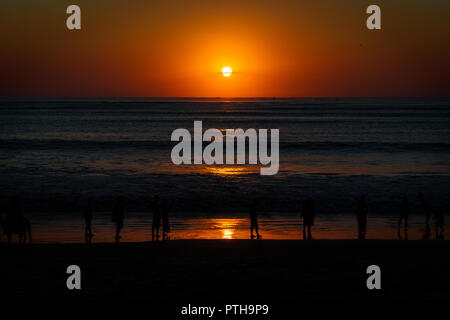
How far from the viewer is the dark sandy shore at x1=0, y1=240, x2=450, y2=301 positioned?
9.06 meters

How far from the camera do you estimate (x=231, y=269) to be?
10.7 meters

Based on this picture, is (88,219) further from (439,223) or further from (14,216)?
(439,223)

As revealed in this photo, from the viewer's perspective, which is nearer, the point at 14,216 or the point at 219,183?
the point at 14,216

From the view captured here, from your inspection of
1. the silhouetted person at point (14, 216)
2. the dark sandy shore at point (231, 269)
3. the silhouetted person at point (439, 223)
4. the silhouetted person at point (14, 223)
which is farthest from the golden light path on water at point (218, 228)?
the dark sandy shore at point (231, 269)

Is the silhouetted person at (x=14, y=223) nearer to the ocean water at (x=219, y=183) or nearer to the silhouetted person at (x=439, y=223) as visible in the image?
the ocean water at (x=219, y=183)

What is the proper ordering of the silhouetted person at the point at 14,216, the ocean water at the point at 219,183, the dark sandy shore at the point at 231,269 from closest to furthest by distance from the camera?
the dark sandy shore at the point at 231,269 < the silhouetted person at the point at 14,216 < the ocean water at the point at 219,183

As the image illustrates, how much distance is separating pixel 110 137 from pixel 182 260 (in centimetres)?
5540

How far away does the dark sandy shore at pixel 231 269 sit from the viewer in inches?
357

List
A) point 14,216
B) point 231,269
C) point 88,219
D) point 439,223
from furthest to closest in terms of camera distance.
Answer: point 439,223 < point 88,219 < point 14,216 < point 231,269

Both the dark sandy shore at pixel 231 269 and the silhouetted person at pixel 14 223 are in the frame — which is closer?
the dark sandy shore at pixel 231 269

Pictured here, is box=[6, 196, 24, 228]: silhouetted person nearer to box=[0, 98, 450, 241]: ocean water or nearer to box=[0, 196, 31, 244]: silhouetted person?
box=[0, 196, 31, 244]: silhouetted person

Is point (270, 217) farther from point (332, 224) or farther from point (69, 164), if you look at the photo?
point (69, 164)

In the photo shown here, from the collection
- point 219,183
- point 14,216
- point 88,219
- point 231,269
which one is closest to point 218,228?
point 88,219
